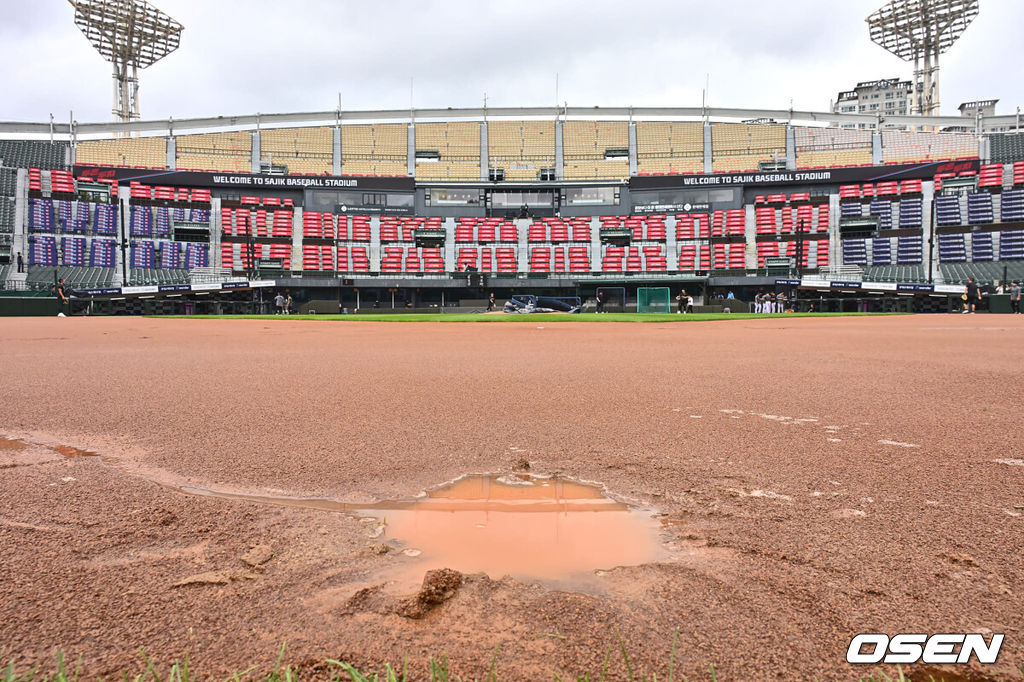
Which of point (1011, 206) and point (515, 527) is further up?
point (1011, 206)

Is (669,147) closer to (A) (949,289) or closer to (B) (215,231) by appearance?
(A) (949,289)

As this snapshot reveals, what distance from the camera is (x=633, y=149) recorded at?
48.9 metres

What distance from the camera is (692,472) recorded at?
3.05m

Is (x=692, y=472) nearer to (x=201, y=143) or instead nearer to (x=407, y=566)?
(x=407, y=566)

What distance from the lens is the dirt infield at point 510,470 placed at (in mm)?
1453

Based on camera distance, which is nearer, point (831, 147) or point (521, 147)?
point (831, 147)

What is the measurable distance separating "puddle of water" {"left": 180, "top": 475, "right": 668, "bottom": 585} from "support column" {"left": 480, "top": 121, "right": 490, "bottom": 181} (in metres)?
47.7

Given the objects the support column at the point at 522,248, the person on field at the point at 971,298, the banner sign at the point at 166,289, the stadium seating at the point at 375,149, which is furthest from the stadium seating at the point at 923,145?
the banner sign at the point at 166,289

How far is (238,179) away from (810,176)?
45.0 metres

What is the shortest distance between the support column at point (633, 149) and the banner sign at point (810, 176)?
2.43 metres

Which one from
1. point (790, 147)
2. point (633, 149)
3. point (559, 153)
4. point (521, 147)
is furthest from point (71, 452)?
point (790, 147)

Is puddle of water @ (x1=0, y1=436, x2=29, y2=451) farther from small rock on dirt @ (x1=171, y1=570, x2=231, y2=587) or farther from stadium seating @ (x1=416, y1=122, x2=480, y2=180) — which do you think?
stadium seating @ (x1=416, y1=122, x2=480, y2=180)

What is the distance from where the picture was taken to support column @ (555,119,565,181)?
→ 48469 millimetres

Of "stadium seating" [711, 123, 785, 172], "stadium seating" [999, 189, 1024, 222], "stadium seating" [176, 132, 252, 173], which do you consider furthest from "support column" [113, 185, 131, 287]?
"stadium seating" [999, 189, 1024, 222]
